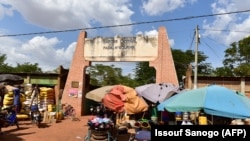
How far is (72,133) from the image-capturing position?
15344mm

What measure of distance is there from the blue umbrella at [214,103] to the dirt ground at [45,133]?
22.6 feet

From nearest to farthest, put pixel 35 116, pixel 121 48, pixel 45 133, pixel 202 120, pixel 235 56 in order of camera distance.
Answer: pixel 202 120
pixel 45 133
pixel 35 116
pixel 121 48
pixel 235 56

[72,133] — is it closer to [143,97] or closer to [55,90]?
[143,97]

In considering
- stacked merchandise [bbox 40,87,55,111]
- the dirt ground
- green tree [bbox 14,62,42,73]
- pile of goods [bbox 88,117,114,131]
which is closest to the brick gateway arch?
stacked merchandise [bbox 40,87,55,111]

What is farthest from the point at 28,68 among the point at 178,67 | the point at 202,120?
the point at 202,120

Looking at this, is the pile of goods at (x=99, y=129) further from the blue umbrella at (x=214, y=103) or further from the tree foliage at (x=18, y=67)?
the tree foliage at (x=18, y=67)

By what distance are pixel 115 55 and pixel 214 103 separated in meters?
15.2

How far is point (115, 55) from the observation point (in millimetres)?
21750

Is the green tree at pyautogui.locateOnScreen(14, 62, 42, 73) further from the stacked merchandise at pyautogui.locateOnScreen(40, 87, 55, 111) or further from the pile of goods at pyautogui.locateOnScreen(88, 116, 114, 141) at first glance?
the pile of goods at pyautogui.locateOnScreen(88, 116, 114, 141)

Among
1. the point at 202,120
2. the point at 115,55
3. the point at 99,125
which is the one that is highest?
the point at 115,55

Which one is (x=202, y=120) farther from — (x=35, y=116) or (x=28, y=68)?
(x=28, y=68)

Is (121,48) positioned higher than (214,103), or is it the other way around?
(121,48)

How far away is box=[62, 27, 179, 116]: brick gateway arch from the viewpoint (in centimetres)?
2023

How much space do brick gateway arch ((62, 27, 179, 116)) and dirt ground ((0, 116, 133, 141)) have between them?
5305 mm
